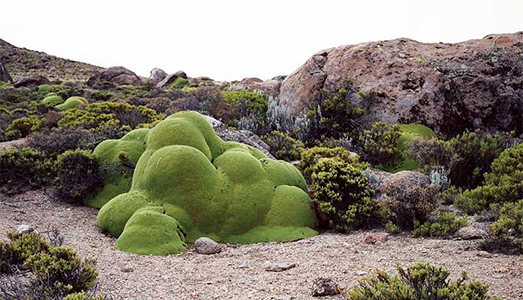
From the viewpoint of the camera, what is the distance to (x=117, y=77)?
149ft

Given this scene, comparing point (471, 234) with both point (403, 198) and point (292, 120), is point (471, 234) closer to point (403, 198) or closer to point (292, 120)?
point (403, 198)

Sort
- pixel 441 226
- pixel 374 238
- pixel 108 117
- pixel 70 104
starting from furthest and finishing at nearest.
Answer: pixel 70 104 → pixel 108 117 → pixel 441 226 → pixel 374 238

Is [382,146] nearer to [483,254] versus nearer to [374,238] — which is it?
[374,238]

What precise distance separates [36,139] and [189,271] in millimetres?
9023

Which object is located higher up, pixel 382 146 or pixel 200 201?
pixel 200 201

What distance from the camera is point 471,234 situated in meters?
6.70

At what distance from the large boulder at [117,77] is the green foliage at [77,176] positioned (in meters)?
35.1

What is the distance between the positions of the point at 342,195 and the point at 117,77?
42.2 m

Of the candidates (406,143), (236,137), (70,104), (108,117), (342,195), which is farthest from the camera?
(70,104)

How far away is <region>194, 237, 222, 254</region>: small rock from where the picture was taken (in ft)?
Answer: 22.2

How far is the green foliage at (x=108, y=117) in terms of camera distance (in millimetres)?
15203

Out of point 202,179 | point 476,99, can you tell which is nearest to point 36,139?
point 202,179

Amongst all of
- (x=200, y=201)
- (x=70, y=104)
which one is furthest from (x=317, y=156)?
(x=70, y=104)

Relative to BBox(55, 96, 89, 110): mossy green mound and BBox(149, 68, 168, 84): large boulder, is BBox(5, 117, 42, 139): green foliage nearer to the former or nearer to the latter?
BBox(55, 96, 89, 110): mossy green mound
